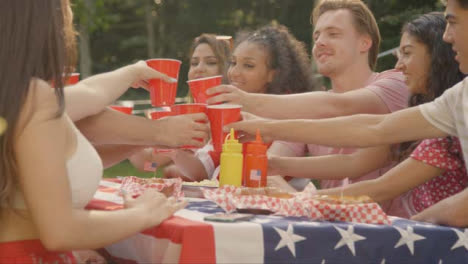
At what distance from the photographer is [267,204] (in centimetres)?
238

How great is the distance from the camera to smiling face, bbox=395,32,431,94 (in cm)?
350

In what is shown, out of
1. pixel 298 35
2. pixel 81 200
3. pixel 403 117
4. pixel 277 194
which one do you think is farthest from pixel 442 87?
pixel 298 35

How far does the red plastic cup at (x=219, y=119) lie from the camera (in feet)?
9.28

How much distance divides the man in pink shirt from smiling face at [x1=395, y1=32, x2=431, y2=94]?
17 centimetres

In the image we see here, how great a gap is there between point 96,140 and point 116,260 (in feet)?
1.95

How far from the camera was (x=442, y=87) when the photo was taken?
3391 millimetres

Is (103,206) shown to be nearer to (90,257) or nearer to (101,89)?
(90,257)

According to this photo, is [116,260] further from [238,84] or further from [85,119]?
[238,84]

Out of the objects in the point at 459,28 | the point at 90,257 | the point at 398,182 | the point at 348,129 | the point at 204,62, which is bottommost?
the point at 90,257

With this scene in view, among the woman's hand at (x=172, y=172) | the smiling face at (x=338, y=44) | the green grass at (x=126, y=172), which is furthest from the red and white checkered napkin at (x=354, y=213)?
the green grass at (x=126, y=172)

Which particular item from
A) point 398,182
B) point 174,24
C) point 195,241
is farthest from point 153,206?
point 174,24

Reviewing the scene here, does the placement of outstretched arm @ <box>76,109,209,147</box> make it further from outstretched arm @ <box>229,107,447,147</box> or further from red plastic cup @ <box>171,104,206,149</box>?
outstretched arm @ <box>229,107,447,147</box>

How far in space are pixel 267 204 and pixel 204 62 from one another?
320 centimetres

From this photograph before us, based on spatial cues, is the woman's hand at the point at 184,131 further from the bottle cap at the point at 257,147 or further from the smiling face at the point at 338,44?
the smiling face at the point at 338,44
